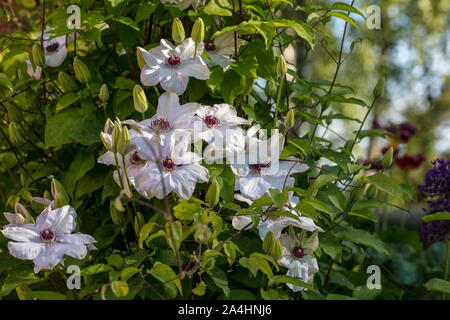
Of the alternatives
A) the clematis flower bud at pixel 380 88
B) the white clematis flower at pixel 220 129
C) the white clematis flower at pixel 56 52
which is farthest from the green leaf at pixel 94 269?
the clematis flower bud at pixel 380 88

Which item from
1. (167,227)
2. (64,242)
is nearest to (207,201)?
(167,227)

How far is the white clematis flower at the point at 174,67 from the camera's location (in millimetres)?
727

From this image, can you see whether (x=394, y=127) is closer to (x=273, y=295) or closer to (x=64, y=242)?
(x=273, y=295)

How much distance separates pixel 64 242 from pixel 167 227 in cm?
16

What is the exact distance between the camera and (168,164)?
65cm

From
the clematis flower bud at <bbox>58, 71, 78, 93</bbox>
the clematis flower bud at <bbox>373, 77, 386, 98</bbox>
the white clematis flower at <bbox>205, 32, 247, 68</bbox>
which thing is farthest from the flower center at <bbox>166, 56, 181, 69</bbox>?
the clematis flower bud at <bbox>373, 77, 386, 98</bbox>

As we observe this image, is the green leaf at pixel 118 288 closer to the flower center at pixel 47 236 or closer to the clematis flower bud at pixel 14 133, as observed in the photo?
the flower center at pixel 47 236

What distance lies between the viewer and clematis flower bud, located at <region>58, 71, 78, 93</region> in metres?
0.87

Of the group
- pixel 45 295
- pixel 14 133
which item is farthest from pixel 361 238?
pixel 14 133

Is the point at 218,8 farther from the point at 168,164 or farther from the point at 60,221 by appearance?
the point at 60,221

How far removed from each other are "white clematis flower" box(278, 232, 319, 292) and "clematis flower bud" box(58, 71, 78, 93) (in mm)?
471
